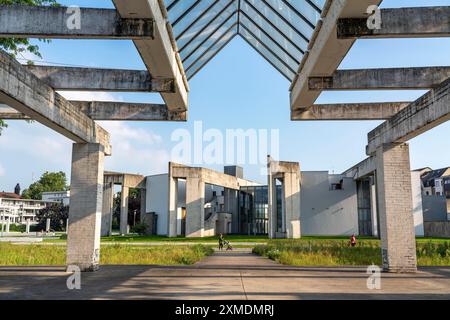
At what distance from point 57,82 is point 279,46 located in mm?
7347

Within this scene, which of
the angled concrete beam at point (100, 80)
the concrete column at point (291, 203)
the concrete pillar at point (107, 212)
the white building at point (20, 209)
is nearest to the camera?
the angled concrete beam at point (100, 80)

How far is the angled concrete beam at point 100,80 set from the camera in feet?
39.0

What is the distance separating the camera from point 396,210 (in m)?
13.8

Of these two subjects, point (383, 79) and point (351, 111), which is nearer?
point (383, 79)

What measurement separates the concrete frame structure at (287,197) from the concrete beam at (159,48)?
29.0 metres

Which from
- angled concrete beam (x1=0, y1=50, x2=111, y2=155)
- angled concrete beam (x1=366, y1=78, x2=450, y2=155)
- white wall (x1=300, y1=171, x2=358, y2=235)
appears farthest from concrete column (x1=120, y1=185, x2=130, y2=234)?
angled concrete beam (x1=366, y1=78, x2=450, y2=155)

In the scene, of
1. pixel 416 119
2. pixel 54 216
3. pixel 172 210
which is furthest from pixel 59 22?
pixel 54 216

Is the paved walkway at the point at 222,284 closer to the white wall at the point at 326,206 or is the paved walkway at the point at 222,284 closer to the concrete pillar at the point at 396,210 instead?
the concrete pillar at the point at 396,210

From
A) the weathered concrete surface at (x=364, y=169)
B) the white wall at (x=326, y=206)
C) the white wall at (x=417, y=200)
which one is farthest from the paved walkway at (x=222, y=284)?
the white wall at (x=417, y=200)

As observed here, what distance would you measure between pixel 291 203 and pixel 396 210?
2767cm

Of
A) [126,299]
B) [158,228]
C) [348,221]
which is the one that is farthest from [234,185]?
[126,299]

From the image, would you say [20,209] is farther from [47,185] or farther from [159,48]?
[159,48]

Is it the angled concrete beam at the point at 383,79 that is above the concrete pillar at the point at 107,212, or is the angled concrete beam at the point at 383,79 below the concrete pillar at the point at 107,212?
above

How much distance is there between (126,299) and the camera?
795 cm
